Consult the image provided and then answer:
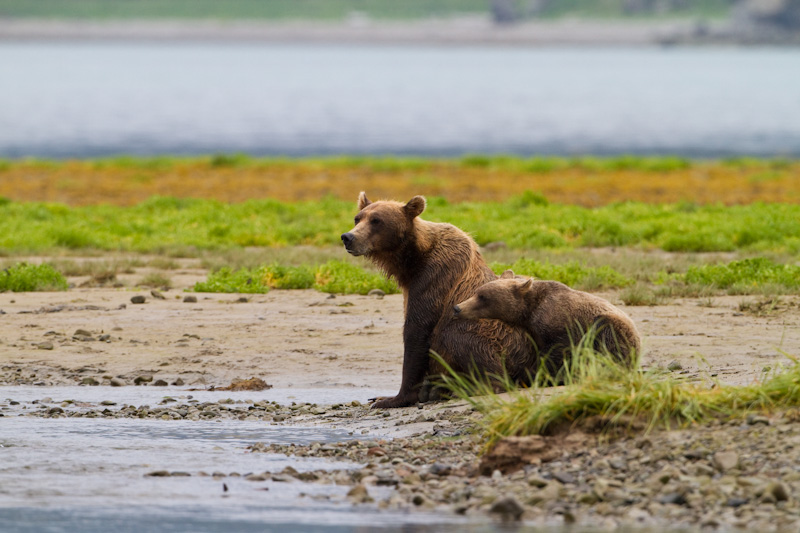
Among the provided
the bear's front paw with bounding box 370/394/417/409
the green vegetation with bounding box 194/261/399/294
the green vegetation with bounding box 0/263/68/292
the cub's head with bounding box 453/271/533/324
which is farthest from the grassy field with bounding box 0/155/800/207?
the cub's head with bounding box 453/271/533/324

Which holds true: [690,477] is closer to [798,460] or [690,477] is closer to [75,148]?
[798,460]

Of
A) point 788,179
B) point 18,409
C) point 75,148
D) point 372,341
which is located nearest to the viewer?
point 18,409

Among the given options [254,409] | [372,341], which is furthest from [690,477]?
[372,341]

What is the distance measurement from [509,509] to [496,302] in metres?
2.56

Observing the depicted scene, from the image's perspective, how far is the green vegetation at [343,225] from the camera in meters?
18.3

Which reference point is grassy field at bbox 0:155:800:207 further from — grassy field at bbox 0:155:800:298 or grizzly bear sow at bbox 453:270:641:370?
grizzly bear sow at bbox 453:270:641:370

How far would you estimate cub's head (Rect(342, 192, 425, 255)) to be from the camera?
969cm

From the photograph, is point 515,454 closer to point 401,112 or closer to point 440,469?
point 440,469

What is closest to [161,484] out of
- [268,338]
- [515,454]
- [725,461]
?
[515,454]

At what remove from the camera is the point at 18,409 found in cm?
988

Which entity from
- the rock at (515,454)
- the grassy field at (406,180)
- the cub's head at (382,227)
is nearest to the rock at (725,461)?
the rock at (515,454)

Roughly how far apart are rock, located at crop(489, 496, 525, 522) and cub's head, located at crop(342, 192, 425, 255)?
3.11 m

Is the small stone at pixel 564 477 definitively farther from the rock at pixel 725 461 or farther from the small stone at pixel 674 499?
the rock at pixel 725 461

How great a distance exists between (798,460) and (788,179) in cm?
2344
